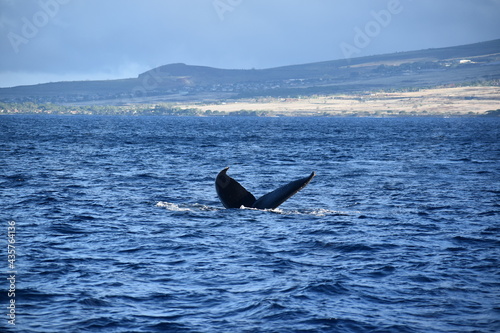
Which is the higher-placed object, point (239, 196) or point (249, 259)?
point (239, 196)

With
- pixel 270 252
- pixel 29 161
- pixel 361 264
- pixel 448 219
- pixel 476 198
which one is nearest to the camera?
pixel 361 264

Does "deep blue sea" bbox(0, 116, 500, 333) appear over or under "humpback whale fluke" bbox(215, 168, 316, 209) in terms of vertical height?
under

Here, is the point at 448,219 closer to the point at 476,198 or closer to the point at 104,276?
the point at 476,198

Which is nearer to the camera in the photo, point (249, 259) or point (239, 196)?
point (249, 259)

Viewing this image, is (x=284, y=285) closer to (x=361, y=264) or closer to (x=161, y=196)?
(x=361, y=264)

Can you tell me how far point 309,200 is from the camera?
113 ft

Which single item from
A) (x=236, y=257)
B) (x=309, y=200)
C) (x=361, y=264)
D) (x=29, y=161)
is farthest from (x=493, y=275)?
(x=29, y=161)

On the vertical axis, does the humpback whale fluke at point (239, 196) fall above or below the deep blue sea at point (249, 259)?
above

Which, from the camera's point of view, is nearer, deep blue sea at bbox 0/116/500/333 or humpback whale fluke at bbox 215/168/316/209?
deep blue sea at bbox 0/116/500/333

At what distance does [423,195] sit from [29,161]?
35102 millimetres

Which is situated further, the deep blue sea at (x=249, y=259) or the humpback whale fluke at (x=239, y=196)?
the humpback whale fluke at (x=239, y=196)

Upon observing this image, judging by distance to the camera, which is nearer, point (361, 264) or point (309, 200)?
point (361, 264)

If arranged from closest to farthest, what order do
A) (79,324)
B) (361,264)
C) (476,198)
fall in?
(79,324) → (361,264) → (476,198)

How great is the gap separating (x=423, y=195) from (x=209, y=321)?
23.9m
